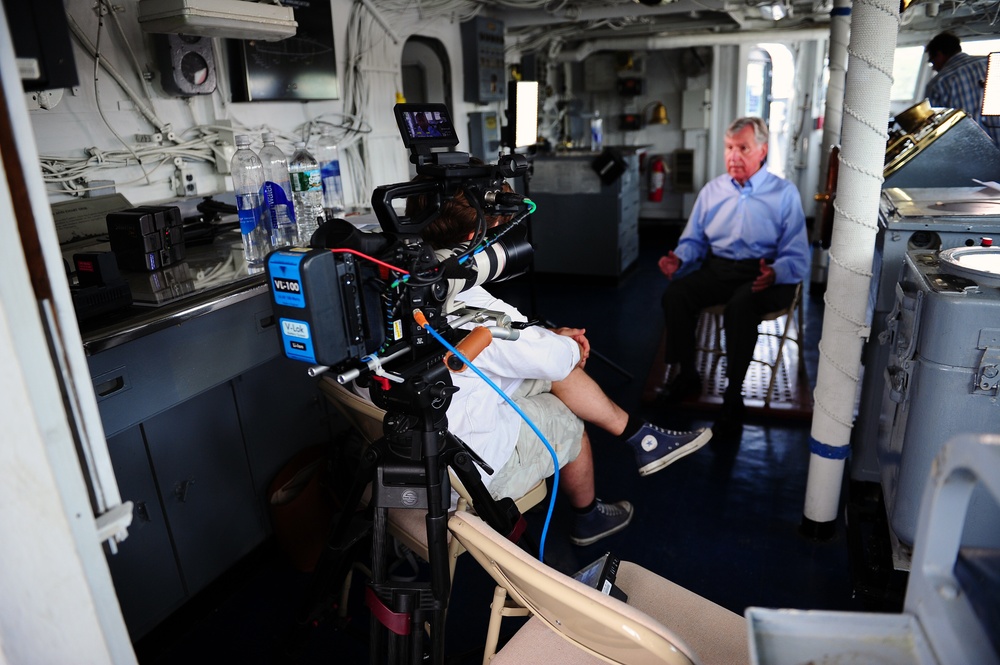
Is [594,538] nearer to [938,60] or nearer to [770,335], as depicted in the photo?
[770,335]

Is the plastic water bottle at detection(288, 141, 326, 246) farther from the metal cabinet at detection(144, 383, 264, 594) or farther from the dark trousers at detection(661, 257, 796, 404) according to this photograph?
the dark trousers at detection(661, 257, 796, 404)

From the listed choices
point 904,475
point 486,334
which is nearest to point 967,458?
point 486,334

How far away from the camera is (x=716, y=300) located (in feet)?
11.1

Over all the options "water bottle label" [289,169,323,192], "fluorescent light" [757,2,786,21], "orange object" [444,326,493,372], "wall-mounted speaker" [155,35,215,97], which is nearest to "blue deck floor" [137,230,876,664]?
"orange object" [444,326,493,372]

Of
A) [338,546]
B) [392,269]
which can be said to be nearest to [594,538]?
[338,546]

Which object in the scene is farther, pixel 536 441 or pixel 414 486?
pixel 536 441

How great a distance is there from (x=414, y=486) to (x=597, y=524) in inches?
42.8

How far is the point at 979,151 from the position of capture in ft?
9.09

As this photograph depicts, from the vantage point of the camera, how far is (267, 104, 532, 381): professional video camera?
1.24 metres

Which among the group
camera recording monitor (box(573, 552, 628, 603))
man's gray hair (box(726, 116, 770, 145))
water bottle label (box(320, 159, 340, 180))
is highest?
man's gray hair (box(726, 116, 770, 145))

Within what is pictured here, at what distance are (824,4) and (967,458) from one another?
6.08 m

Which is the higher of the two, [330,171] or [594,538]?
[330,171]

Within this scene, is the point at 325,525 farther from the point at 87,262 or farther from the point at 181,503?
the point at 87,262

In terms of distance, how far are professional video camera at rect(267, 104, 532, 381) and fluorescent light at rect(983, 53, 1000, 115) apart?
212cm
